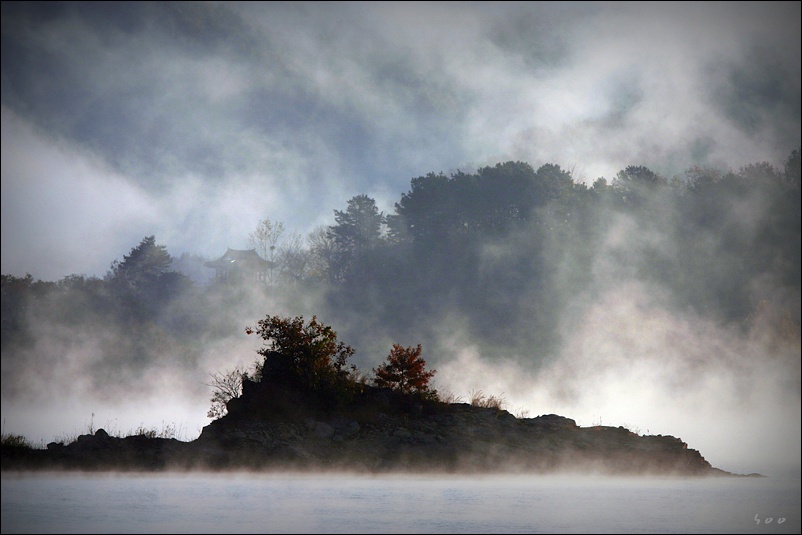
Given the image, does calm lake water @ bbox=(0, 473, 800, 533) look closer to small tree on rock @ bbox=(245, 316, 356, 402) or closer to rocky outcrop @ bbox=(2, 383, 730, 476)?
rocky outcrop @ bbox=(2, 383, 730, 476)

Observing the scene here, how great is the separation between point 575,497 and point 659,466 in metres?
10.7

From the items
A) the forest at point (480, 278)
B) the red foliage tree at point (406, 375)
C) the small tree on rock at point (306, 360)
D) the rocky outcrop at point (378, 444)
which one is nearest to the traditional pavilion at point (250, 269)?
the forest at point (480, 278)

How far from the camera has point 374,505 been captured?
747 inches

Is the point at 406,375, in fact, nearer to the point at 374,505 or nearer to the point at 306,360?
the point at 306,360

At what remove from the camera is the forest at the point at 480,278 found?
203ft

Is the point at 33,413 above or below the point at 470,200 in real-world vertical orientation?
below

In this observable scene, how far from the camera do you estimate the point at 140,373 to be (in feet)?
201

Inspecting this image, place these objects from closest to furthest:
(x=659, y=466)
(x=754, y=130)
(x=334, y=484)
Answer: (x=334, y=484) < (x=659, y=466) < (x=754, y=130)

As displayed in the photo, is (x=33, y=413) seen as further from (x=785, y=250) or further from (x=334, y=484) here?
(x=785, y=250)

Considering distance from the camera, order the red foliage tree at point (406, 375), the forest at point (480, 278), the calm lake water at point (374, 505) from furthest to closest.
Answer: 1. the forest at point (480, 278)
2. the red foliage tree at point (406, 375)
3. the calm lake water at point (374, 505)

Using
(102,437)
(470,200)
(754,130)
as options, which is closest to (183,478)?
(102,437)

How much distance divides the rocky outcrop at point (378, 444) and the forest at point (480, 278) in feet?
102

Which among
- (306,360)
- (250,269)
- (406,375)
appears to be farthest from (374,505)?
(250,269)

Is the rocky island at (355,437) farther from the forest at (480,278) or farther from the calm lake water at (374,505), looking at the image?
the forest at (480,278)
